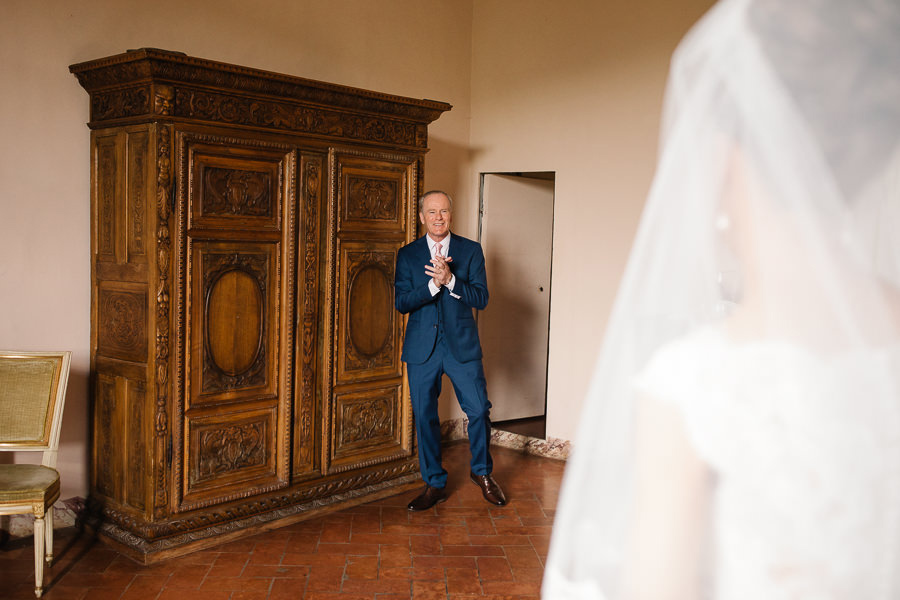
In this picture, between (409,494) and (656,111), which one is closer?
(409,494)

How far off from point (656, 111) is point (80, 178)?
363cm

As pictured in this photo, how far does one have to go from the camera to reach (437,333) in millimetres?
4684

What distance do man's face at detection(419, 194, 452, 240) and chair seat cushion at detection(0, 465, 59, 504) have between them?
2343 millimetres

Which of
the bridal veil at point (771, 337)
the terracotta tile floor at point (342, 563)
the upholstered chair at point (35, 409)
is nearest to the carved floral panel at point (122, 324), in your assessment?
the upholstered chair at point (35, 409)

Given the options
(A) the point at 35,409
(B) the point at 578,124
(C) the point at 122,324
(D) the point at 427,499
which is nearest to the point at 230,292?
(C) the point at 122,324

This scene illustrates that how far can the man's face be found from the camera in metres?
4.67

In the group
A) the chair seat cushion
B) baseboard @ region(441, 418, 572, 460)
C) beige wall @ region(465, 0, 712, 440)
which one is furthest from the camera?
baseboard @ region(441, 418, 572, 460)

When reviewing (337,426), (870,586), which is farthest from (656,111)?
(870,586)

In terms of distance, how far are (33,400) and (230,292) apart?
106 centimetres

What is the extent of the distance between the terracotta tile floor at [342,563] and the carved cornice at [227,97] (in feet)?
7.10

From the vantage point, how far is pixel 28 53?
3961 millimetres

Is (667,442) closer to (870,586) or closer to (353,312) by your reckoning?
(870,586)

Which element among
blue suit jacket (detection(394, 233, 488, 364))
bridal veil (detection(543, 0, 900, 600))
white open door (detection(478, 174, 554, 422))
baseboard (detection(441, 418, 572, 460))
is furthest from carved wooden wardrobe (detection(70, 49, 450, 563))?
bridal veil (detection(543, 0, 900, 600))

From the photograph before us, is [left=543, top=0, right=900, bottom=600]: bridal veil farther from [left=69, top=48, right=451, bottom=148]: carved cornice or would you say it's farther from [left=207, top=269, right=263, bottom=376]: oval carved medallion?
[left=207, top=269, right=263, bottom=376]: oval carved medallion
